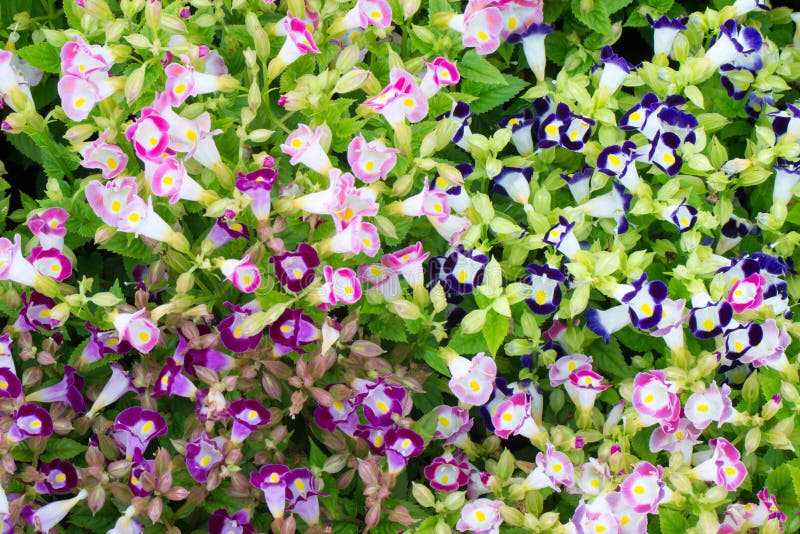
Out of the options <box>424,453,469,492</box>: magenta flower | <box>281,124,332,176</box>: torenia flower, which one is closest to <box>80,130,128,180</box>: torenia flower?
<box>281,124,332,176</box>: torenia flower

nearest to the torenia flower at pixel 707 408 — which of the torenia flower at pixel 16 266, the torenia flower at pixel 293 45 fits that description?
the torenia flower at pixel 293 45

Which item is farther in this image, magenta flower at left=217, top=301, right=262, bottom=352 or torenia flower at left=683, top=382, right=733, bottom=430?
torenia flower at left=683, top=382, right=733, bottom=430

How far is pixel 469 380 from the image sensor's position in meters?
2.13

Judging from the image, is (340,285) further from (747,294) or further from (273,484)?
(747,294)

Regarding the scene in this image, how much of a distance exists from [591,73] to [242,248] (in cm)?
120

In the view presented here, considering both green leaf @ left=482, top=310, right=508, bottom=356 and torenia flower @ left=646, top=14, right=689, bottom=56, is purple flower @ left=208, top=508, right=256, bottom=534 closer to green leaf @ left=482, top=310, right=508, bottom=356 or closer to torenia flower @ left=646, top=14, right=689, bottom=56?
green leaf @ left=482, top=310, right=508, bottom=356

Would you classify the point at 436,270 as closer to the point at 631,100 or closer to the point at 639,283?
the point at 639,283

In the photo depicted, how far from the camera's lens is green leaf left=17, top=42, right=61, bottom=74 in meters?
2.27

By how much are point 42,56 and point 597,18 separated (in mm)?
1557

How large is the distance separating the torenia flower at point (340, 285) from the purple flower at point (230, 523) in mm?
564

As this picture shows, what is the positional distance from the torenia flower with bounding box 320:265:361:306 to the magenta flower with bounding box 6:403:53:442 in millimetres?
709

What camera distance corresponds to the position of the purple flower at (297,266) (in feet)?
6.32

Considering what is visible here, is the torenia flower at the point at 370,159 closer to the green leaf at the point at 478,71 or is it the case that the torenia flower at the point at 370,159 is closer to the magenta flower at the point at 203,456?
the green leaf at the point at 478,71

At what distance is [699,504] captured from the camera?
2.07 m
